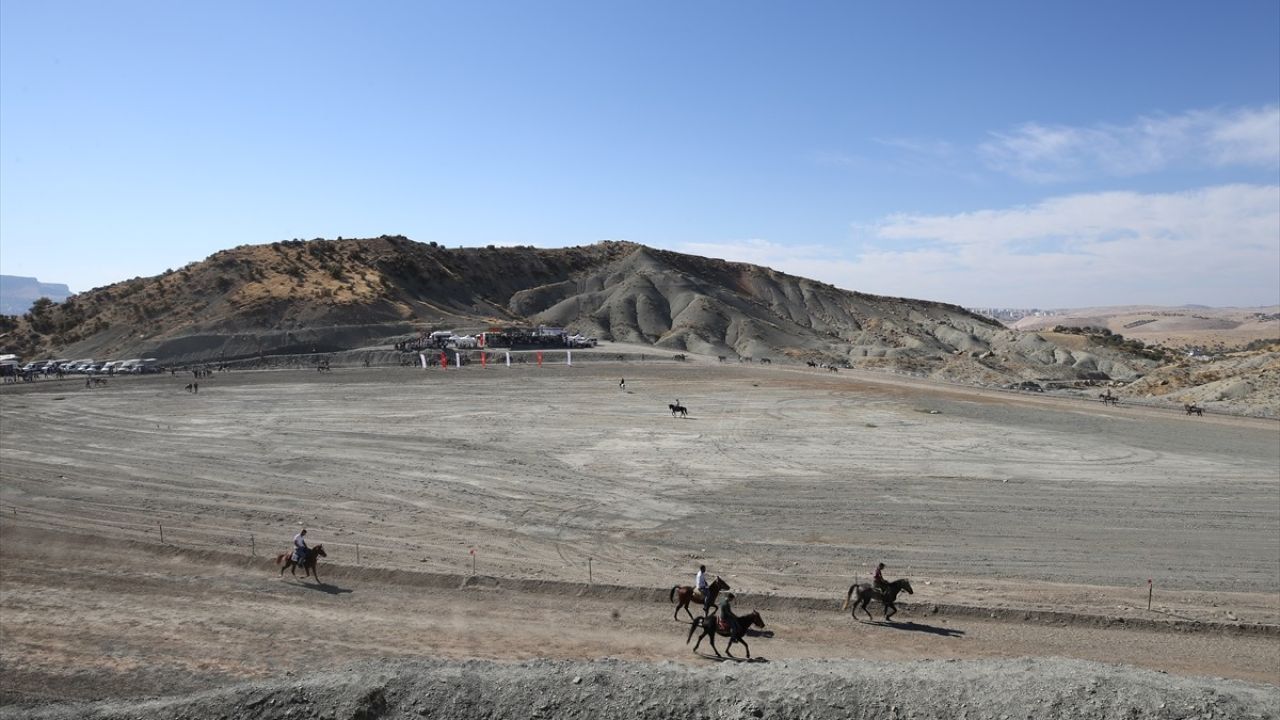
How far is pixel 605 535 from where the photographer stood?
22.9 meters

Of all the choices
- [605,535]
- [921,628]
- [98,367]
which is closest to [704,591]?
[921,628]

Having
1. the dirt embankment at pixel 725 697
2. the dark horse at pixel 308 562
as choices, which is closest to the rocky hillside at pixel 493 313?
the dark horse at pixel 308 562

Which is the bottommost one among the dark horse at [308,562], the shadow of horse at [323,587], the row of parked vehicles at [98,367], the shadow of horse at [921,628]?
the shadow of horse at [921,628]

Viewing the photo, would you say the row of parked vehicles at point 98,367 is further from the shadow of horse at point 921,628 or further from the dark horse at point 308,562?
the shadow of horse at point 921,628

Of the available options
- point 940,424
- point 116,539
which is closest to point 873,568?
point 116,539

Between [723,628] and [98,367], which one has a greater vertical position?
[98,367]

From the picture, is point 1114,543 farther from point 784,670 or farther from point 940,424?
point 940,424

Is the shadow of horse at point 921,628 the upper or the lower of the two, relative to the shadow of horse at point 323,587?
lower

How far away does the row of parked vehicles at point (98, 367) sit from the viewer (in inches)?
2655

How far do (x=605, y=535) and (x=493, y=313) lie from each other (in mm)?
86240

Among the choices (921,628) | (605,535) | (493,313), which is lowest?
(921,628)

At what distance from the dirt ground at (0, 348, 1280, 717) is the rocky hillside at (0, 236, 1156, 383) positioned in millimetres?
36038

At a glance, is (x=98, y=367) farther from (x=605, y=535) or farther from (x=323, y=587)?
(x=605, y=535)

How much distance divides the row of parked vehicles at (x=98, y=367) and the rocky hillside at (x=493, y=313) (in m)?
2.32
